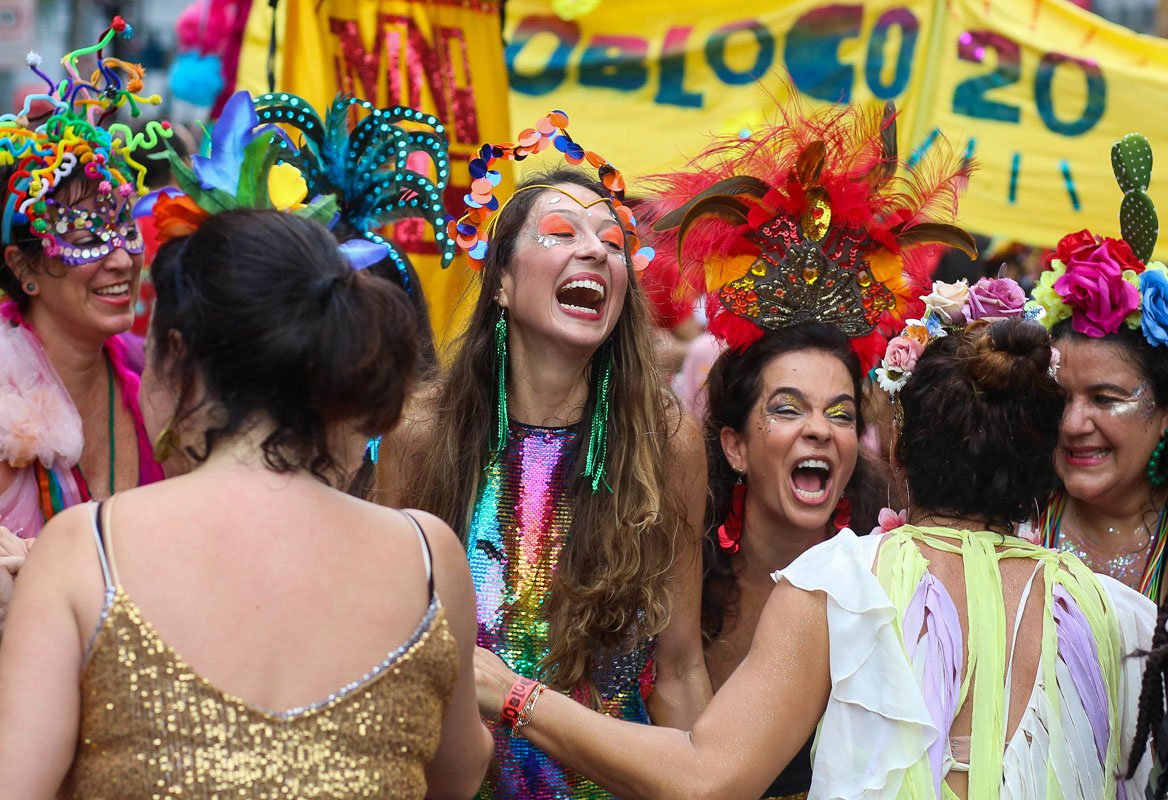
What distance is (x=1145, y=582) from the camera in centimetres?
378

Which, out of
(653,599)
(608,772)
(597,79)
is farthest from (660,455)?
(597,79)

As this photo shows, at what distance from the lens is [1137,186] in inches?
152

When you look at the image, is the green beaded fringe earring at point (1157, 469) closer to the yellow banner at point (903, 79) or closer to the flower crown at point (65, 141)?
the yellow banner at point (903, 79)

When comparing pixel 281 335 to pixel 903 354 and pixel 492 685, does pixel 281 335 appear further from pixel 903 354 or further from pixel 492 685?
pixel 903 354

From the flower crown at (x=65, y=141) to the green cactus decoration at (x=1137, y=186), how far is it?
256 centimetres

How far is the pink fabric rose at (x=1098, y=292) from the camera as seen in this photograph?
3736mm

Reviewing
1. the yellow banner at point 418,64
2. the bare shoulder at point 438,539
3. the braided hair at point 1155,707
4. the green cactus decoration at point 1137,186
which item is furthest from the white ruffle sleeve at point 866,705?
the yellow banner at point 418,64

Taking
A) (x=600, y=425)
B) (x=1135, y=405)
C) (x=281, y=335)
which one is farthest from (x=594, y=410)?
(x=281, y=335)

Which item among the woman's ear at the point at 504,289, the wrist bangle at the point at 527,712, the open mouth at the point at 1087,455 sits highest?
the woman's ear at the point at 504,289

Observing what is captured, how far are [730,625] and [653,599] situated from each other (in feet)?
1.84

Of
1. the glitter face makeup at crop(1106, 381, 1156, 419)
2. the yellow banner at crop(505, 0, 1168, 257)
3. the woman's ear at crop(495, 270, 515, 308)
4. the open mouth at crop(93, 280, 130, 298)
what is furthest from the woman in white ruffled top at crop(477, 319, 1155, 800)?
the yellow banner at crop(505, 0, 1168, 257)

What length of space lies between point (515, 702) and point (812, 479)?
51.7 inches

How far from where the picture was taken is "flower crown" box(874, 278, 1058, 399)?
3.04 metres

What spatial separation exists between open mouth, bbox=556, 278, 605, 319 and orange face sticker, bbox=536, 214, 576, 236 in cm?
14
